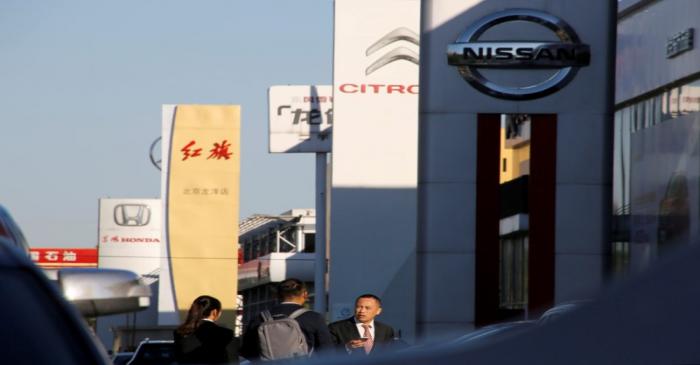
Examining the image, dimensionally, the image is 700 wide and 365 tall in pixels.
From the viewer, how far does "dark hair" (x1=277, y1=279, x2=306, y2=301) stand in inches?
354

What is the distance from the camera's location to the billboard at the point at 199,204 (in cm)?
4453

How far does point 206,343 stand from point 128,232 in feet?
162

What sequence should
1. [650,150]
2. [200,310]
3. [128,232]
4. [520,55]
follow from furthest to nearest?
[128,232]
[650,150]
[520,55]
[200,310]

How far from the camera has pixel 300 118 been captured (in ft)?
138

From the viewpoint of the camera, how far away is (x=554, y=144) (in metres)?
16.0

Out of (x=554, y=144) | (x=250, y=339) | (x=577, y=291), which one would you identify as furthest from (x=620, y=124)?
(x=577, y=291)

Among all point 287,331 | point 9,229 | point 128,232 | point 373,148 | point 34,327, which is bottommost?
point 287,331

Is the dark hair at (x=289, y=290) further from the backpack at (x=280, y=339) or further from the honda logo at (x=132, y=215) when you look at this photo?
the honda logo at (x=132, y=215)

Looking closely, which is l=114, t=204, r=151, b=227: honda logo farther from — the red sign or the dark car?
the dark car

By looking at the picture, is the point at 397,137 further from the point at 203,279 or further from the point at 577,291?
the point at 577,291

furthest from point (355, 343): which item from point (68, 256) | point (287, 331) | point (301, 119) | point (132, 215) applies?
point (68, 256)

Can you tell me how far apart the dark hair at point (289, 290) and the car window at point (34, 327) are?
23.6 feet

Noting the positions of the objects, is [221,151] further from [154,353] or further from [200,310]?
[200,310]

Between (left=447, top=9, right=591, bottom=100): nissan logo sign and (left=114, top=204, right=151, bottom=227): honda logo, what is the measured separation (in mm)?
42878
